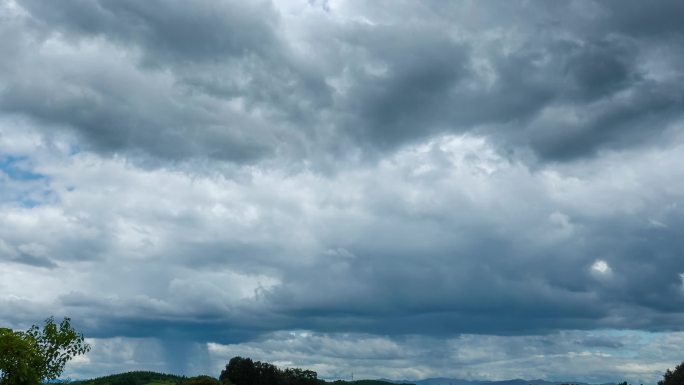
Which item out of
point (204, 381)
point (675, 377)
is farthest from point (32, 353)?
point (675, 377)

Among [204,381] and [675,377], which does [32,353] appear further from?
[675,377]

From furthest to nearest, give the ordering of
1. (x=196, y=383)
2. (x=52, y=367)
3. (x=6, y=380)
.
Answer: (x=196, y=383), (x=52, y=367), (x=6, y=380)

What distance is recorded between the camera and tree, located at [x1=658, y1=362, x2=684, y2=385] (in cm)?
18562

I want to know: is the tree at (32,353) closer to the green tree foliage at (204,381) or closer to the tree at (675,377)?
the green tree foliage at (204,381)

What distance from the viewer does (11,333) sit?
81375 mm

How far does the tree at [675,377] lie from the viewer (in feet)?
609

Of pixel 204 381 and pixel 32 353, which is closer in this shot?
pixel 32 353

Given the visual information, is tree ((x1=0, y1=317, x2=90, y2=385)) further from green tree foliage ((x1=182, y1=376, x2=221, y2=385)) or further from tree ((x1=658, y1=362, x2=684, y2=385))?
tree ((x1=658, y1=362, x2=684, y2=385))

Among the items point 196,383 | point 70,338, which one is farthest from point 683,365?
point 70,338

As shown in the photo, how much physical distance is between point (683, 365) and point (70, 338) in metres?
166

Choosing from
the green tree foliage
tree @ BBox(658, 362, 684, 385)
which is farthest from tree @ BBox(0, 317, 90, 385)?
tree @ BBox(658, 362, 684, 385)

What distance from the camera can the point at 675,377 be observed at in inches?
7441

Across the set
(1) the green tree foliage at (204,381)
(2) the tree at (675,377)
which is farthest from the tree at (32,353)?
(2) the tree at (675,377)

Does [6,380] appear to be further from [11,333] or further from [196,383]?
[196,383]
